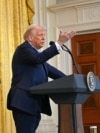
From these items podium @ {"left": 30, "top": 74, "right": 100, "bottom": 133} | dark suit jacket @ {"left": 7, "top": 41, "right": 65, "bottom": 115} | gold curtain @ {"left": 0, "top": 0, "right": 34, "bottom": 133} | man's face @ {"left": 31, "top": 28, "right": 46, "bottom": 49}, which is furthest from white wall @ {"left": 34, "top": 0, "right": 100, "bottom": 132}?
podium @ {"left": 30, "top": 74, "right": 100, "bottom": 133}

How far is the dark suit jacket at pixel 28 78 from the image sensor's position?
1.97 meters

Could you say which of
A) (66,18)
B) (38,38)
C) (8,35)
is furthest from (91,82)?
(66,18)

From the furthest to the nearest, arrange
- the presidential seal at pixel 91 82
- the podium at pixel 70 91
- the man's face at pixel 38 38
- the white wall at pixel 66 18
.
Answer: the white wall at pixel 66 18 < the man's face at pixel 38 38 < the presidential seal at pixel 91 82 < the podium at pixel 70 91

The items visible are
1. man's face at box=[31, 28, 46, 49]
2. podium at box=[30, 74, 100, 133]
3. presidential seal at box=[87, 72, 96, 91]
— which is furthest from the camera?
man's face at box=[31, 28, 46, 49]

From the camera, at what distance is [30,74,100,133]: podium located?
5.87 ft

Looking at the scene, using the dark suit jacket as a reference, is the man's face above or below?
above

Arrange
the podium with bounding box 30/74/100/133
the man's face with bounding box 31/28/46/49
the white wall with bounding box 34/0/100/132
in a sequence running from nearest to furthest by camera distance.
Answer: the podium with bounding box 30/74/100/133
the man's face with bounding box 31/28/46/49
the white wall with bounding box 34/0/100/132

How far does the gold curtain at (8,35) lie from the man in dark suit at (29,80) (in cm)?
250

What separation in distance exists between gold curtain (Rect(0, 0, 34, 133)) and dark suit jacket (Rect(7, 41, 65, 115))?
8.20ft

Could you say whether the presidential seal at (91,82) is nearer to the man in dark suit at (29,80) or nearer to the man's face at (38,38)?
the man in dark suit at (29,80)

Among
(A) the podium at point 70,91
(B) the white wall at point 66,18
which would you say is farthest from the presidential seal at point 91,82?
(B) the white wall at point 66,18

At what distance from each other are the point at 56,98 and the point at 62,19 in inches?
145

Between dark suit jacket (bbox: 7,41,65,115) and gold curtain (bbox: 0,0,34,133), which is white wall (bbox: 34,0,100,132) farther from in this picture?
dark suit jacket (bbox: 7,41,65,115)

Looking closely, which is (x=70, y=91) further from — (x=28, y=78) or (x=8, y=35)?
(x=8, y=35)
